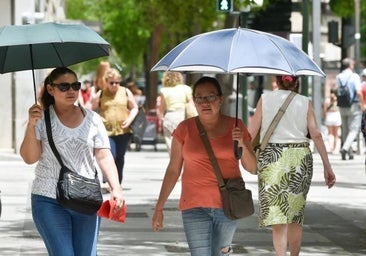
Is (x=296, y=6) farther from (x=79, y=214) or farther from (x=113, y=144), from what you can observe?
(x=79, y=214)

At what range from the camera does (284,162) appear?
32.4ft

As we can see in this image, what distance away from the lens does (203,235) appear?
7.88 meters

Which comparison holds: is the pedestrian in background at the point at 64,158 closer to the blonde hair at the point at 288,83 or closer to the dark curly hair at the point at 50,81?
the dark curly hair at the point at 50,81

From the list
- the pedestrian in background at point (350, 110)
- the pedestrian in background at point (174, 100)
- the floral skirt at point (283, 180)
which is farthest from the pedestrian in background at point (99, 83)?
Answer: the pedestrian in background at point (350, 110)

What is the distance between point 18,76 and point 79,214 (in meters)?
19.4

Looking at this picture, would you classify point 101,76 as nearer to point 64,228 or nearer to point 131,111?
point 131,111

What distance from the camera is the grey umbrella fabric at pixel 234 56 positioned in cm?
815

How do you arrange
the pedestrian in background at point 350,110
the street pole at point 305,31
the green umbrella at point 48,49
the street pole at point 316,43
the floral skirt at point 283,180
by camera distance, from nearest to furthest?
1. the green umbrella at point 48,49
2. the floral skirt at point 283,180
3. the pedestrian in background at point 350,110
4. the street pole at point 305,31
5. the street pole at point 316,43

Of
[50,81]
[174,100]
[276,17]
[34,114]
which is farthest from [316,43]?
[34,114]

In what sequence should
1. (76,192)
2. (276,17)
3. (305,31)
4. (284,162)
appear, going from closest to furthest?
(76,192) → (284,162) → (276,17) → (305,31)

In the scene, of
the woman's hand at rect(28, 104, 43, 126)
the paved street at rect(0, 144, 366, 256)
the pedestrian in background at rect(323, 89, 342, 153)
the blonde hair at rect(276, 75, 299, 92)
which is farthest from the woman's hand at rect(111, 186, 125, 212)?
the pedestrian in background at rect(323, 89, 342, 153)

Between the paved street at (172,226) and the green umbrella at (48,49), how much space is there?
3.18 metres

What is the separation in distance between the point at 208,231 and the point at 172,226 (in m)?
5.71

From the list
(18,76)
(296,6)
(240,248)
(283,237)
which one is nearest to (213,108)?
(283,237)
